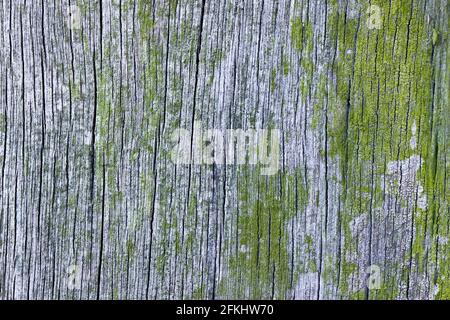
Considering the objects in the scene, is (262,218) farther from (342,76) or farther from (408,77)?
(408,77)

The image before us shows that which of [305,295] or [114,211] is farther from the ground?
[114,211]

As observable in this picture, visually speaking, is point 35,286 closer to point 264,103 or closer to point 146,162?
point 146,162

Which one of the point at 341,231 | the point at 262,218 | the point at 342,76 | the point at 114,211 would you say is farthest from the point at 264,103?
the point at 114,211

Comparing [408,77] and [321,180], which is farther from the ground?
[408,77]

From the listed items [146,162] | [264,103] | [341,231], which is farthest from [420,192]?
[146,162]
